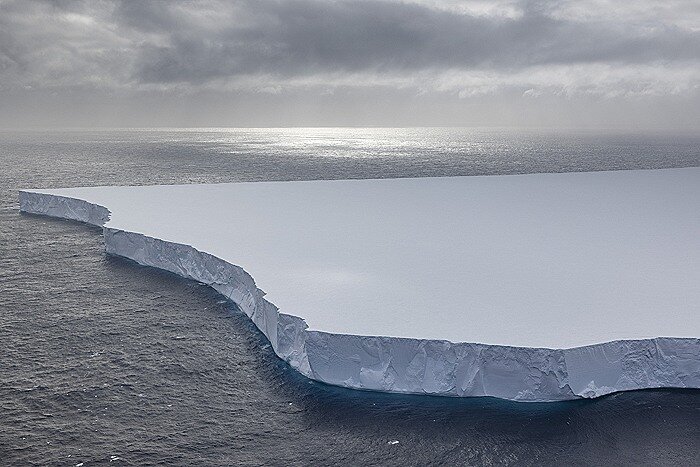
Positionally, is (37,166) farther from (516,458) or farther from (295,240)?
(516,458)

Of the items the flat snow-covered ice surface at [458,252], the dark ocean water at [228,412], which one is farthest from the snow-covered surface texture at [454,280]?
the dark ocean water at [228,412]

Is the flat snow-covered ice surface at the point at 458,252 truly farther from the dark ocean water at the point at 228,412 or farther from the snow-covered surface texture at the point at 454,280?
the dark ocean water at the point at 228,412

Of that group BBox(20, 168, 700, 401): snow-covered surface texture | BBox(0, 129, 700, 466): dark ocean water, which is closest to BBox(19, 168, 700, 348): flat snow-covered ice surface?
BBox(20, 168, 700, 401): snow-covered surface texture

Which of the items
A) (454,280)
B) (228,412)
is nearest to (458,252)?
(454,280)

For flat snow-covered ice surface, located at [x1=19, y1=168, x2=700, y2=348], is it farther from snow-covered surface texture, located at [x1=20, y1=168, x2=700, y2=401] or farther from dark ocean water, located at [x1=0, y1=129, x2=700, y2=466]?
dark ocean water, located at [x1=0, y1=129, x2=700, y2=466]

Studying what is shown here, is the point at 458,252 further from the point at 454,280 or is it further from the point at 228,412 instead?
the point at 228,412

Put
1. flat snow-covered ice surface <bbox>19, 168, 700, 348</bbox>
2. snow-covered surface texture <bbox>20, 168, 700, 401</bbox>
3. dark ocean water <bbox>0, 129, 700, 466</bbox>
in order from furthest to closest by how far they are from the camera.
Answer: flat snow-covered ice surface <bbox>19, 168, 700, 348</bbox> < snow-covered surface texture <bbox>20, 168, 700, 401</bbox> < dark ocean water <bbox>0, 129, 700, 466</bbox>
